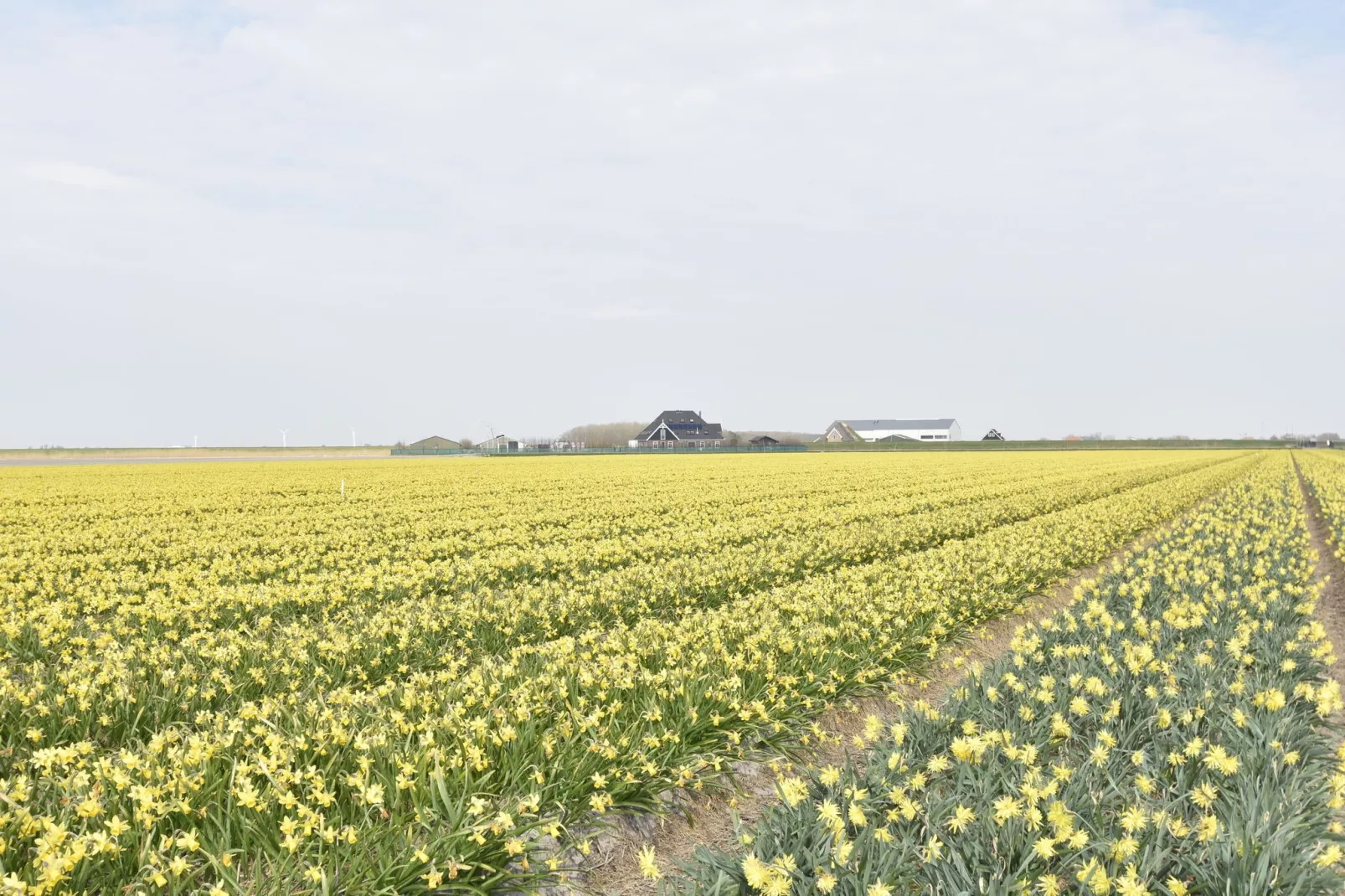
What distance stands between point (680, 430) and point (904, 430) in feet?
221

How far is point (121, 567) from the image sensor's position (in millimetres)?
13352

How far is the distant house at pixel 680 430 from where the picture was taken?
434 feet

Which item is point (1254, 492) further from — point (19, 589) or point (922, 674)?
point (19, 589)

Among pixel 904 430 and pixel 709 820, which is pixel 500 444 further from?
pixel 709 820

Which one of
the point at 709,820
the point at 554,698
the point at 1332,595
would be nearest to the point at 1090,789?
the point at 709,820

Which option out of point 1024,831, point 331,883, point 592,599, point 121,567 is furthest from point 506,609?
point 121,567

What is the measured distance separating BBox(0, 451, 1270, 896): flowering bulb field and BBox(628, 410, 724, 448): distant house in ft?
383

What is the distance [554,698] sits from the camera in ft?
19.7

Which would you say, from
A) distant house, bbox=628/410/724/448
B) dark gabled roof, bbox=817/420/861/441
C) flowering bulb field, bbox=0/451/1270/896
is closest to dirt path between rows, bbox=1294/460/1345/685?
flowering bulb field, bbox=0/451/1270/896

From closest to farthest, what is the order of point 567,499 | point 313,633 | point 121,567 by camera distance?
point 313,633
point 121,567
point 567,499

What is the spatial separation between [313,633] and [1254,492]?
26.0 meters

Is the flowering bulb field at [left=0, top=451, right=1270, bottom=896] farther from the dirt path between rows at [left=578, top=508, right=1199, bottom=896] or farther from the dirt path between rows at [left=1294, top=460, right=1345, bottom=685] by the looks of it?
the dirt path between rows at [left=1294, top=460, right=1345, bottom=685]

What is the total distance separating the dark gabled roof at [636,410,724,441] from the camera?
134 metres

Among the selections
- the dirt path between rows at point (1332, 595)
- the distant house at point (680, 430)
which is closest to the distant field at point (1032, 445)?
the distant house at point (680, 430)
